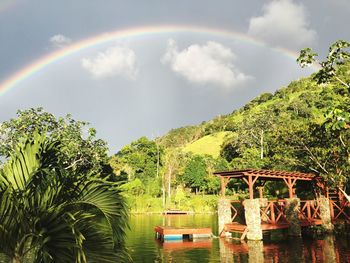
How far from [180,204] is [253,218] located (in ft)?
132

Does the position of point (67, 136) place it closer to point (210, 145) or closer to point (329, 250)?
point (329, 250)

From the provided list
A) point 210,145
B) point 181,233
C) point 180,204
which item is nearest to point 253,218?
point 181,233

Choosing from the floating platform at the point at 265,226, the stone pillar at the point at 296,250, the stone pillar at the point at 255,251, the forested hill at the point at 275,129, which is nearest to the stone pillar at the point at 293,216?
the floating platform at the point at 265,226

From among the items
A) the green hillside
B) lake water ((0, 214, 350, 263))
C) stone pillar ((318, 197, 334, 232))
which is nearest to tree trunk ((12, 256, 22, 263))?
lake water ((0, 214, 350, 263))

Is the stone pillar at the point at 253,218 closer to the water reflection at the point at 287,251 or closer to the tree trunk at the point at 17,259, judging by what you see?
the water reflection at the point at 287,251

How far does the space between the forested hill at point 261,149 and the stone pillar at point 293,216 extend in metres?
3.67

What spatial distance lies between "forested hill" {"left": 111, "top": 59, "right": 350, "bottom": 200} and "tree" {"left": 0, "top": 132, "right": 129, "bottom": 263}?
2299 centimetres

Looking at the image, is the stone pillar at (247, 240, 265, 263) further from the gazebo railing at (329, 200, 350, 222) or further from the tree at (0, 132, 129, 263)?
the tree at (0, 132, 129, 263)

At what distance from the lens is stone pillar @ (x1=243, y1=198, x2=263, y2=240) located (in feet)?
78.4

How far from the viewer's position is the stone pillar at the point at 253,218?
23.9 metres

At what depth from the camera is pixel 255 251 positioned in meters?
20.5

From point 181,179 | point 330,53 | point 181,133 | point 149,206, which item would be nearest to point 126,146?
point 181,179

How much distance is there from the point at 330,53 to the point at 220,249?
52.1ft

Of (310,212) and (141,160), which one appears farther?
(141,160)
